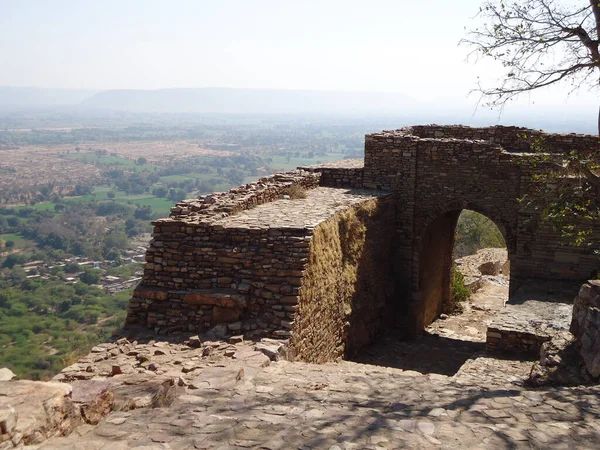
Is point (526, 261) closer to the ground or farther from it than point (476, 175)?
closer to the ground

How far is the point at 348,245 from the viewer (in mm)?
12148

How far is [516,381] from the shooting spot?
25.3 feet

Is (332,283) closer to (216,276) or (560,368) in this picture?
(216,276)

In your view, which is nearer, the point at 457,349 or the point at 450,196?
the point at 457,349

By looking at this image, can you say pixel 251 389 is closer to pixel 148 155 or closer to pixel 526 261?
pixel 526 261

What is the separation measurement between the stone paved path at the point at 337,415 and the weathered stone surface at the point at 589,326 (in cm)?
65

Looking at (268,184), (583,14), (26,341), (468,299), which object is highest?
(583,14)

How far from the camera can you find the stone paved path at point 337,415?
5047 mm

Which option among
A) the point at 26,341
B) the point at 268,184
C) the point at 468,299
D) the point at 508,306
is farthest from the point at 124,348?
the point at 26,341

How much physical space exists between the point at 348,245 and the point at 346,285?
0.81 m

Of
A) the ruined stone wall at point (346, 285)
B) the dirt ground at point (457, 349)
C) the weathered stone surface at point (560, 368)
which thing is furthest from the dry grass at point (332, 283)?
the weathered stone surface at point (560, 368)

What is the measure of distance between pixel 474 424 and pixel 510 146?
12798 mm

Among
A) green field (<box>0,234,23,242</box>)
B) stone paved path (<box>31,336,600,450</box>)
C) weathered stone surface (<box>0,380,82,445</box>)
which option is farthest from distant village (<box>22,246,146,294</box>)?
weathered stone surface (<box>0,380,82,445</box>)

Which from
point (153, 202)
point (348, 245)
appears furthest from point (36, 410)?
point (153, 202)
